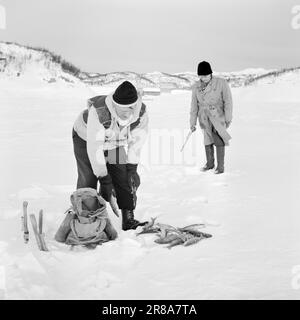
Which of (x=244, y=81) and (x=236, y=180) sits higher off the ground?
(x=244, y=81)

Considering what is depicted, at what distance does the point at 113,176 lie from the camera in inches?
186

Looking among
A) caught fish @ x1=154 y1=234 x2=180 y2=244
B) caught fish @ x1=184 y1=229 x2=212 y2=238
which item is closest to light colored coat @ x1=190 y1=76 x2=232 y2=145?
caught fish @ x1=184 y1=229 x2=212 y2=238

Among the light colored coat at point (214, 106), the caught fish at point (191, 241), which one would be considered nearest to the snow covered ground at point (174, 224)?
the caught fish at point (191, 241)

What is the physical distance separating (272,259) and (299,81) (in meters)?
20.7

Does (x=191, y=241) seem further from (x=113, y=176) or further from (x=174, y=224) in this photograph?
(x=113, y=176)

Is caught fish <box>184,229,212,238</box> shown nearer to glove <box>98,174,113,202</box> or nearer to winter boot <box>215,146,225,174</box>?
glove <box>98,174,113,202</box>

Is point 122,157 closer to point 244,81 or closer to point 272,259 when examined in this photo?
point 272,259

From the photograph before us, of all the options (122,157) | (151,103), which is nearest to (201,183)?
(122,157)

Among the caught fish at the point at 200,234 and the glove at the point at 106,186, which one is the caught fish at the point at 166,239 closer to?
the caught fish at the point at 200,234

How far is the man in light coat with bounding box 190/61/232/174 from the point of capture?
23.2 ft

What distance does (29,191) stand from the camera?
6.16 meters

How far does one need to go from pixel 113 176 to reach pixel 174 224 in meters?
0.79

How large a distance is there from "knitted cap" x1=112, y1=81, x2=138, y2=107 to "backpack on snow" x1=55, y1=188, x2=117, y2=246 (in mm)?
850

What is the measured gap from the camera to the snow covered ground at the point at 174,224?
3.33m
